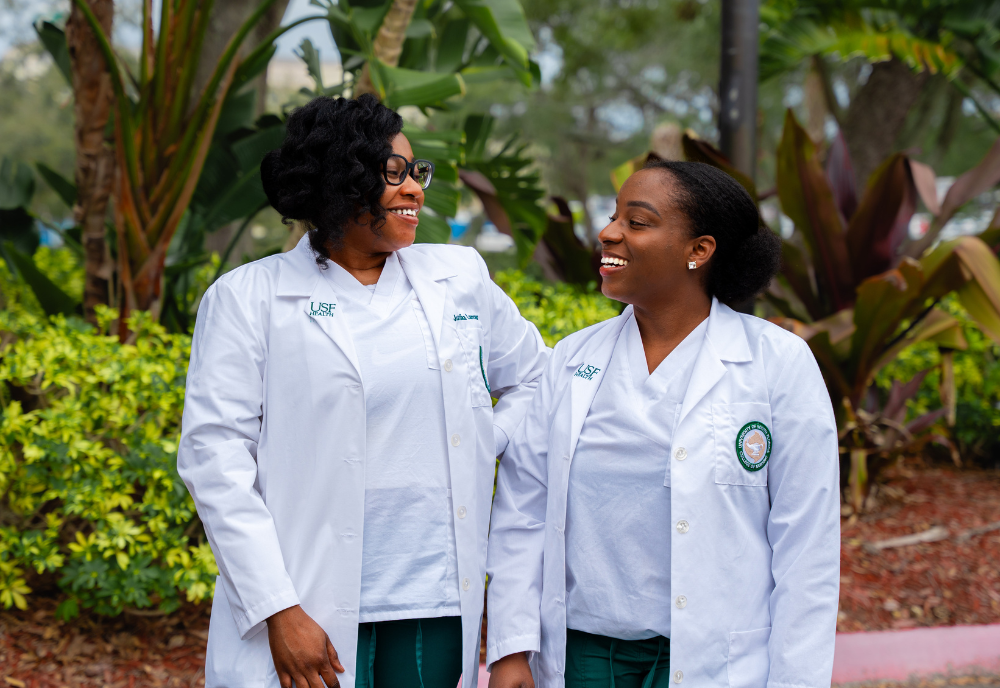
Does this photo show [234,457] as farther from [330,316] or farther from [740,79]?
[740,79]

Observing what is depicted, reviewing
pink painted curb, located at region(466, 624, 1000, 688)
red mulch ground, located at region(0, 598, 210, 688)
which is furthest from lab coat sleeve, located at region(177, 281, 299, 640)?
pink painted curb, located at region(466, 624, 1000, 688)

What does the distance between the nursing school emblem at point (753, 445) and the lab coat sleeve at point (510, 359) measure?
25.7 inches

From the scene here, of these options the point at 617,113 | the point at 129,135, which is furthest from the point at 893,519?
the point at 617,113

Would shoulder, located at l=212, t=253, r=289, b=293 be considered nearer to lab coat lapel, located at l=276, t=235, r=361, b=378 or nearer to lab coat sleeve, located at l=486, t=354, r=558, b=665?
lab coat lapel, located at l=276, t=235, r=361, b=378

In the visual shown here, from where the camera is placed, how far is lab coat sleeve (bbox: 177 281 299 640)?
1.92 meters

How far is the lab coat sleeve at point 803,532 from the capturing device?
1882 mm

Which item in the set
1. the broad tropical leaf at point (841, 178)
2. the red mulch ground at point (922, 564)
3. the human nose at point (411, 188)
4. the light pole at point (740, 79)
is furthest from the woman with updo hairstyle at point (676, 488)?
the broad tropical leaf at point (841, 178)

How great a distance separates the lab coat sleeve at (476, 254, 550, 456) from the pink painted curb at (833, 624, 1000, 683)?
2.31 metres

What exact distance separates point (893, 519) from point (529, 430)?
4051 mm

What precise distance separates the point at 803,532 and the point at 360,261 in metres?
1.23

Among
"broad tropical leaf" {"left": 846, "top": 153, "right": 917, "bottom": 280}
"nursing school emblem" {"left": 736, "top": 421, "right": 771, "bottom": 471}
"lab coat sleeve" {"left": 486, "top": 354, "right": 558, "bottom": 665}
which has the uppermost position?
"broad tropical leaf" {"left": 846, "top": 153, "right": 917, "bottom": 280}

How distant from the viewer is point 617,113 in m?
20.6

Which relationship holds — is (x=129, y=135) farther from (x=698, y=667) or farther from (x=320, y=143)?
(x=698, y=667)

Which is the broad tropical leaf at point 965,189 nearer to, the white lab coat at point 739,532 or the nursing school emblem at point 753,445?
the white lab coat at point 739,532
